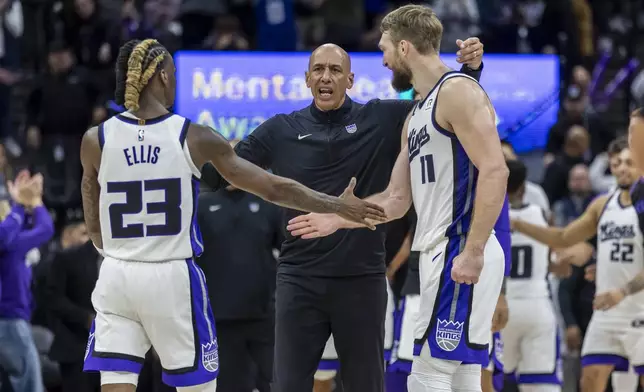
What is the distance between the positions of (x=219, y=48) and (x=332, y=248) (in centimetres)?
853

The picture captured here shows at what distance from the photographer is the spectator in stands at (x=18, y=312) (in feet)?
31.4

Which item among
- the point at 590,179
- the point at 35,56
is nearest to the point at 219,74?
the point at 35,56

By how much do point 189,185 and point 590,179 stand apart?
938cm

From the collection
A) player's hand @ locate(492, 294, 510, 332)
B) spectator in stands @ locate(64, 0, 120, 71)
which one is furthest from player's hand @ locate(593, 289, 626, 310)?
spectator in stands @ locate(64, 0, 120, 71)

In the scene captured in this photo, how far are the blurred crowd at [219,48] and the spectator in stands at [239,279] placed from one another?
159 inches

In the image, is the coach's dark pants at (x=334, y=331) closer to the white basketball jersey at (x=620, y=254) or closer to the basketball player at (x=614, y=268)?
the basketball player at (x=614, y=268)

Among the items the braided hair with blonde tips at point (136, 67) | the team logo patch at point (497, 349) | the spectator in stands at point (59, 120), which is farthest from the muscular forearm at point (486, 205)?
the spectator in stands at point (59, 120)

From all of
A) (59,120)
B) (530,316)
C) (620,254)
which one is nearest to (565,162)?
(530,316)

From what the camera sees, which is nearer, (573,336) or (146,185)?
(146,185)

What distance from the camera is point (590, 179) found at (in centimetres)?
1441

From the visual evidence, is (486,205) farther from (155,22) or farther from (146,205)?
(155,22)

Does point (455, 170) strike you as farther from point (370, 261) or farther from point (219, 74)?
point (219, 74)

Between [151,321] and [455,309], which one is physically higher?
[455,309]

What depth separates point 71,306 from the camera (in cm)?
1036
